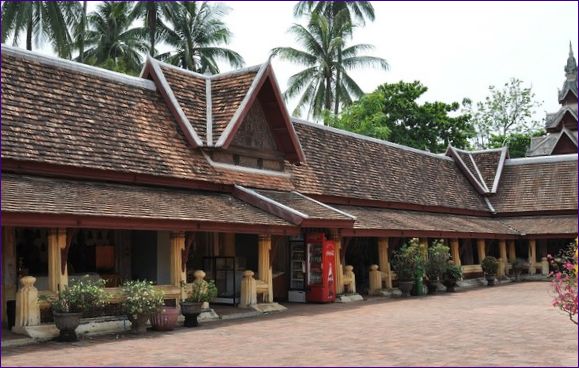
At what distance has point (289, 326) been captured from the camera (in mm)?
13680

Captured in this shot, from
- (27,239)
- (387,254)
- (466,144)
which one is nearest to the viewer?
(27,239)

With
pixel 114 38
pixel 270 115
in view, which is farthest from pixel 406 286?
pixel 114 38

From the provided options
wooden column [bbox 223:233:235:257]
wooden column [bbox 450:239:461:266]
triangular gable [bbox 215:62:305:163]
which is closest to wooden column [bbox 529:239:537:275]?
wooden column [bbox 450:239:461:266]

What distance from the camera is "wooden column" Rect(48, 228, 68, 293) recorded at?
41.3 ft

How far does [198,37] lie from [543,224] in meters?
23.3

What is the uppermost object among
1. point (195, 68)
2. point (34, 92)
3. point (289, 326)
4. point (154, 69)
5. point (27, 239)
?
point (195, 68)

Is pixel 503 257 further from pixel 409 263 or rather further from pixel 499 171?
pixel 409 263

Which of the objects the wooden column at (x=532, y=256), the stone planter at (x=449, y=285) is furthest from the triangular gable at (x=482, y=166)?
the stone planter at (x=449, y=285)

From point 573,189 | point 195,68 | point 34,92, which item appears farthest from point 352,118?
point 34,92

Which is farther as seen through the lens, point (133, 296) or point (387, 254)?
point (387, 254)

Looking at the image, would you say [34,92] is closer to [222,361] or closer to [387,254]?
[222,361]

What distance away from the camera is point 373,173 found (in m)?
26.2

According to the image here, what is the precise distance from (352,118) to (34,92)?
1117 inches

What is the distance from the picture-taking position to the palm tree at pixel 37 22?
31594mm
